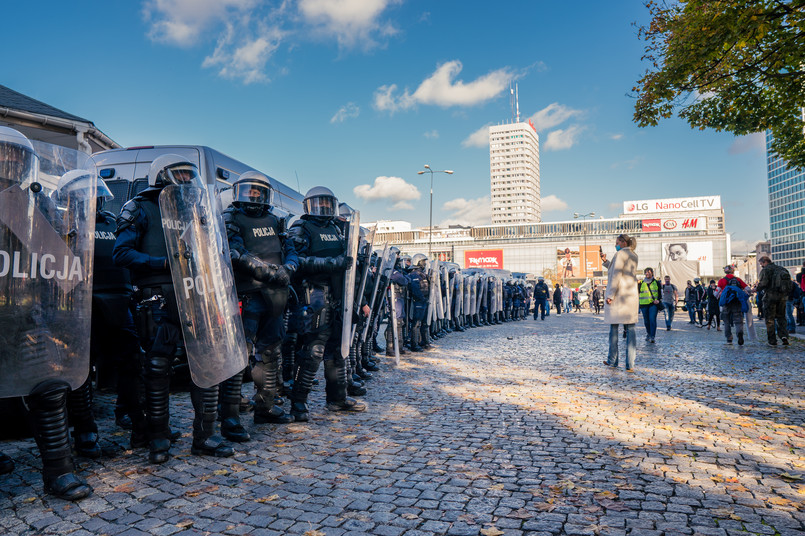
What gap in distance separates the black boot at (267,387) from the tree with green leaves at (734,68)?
7101 mm

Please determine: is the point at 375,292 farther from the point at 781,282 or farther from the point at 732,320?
the point at 732,320

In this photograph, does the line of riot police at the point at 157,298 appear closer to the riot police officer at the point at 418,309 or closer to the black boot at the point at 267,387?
the black boot at the point at 267,387

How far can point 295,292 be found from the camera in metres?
5.00

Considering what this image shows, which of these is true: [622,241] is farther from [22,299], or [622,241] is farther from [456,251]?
[456,251]

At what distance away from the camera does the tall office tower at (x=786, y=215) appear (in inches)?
4090

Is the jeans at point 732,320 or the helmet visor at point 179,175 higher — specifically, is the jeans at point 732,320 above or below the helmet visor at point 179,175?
below

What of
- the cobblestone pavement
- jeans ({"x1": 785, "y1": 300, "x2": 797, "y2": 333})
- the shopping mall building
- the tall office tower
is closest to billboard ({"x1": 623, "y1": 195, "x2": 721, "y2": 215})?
the shopping mall building

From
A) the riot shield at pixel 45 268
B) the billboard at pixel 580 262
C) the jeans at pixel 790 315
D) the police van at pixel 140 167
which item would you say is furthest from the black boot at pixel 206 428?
the billboard at pixel 580 262

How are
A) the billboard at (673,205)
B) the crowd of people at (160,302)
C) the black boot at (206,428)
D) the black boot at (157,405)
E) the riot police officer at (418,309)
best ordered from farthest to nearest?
the billboard at (673,205) < the riot police officer at (418,309) < the black boot at (206,428) < the black boot at (157,405) < the crowd of people at (160,302)

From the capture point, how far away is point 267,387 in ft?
15.1

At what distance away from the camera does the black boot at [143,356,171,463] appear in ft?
12.1

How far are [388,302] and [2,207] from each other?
7374 mm

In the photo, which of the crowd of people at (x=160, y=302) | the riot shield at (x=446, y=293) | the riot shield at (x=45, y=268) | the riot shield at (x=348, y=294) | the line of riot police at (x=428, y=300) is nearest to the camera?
the riot shield at (x=45, y=268)

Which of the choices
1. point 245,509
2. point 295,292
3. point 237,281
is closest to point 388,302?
point 295,292
